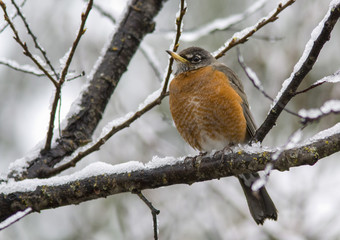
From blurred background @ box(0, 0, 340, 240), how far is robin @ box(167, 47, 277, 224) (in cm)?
182

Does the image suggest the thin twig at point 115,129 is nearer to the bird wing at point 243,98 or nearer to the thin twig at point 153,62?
the thin twig at point 153,62

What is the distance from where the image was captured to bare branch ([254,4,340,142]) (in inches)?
87.7

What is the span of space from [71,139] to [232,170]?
4.95 feet

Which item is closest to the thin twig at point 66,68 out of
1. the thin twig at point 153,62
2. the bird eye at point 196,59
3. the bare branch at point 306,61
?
the bare branch at point 306,61

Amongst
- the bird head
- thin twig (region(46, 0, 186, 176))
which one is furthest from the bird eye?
thin twig (region(46, 0, 186, 176))

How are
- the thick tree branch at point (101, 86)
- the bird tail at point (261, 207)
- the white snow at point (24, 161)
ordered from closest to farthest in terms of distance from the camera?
the white snow at point (24, 161) < the thick tree branch at point (101, 86) < the bird tail at point (261, 207)

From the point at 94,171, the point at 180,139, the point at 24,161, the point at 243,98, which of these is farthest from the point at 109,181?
the point at 180,139

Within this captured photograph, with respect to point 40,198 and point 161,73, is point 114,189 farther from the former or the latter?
point 161,73

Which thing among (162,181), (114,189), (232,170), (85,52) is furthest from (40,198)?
(85,52)

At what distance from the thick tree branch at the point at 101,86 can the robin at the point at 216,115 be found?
0.48 metres

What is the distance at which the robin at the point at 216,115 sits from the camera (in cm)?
411

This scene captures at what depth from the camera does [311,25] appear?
791cm

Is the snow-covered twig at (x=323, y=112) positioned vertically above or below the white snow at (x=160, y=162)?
below

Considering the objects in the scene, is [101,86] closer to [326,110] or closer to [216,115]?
[216,115]
